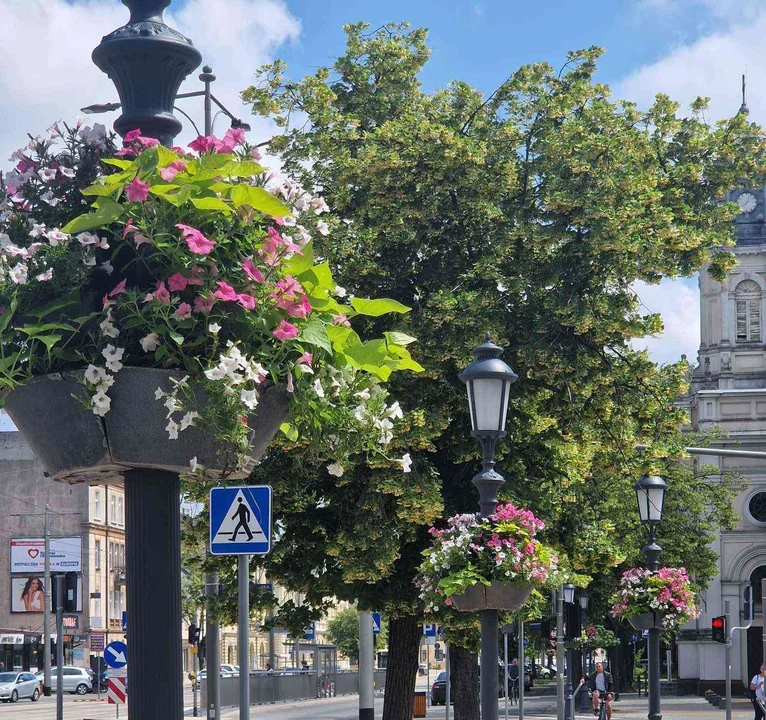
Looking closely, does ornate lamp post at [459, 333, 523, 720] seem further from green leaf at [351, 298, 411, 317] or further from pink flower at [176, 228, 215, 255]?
pink flower at [176, 228, 215, 255]

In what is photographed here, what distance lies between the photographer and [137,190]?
13.9 ft

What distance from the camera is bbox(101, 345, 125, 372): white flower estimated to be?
4.28 m

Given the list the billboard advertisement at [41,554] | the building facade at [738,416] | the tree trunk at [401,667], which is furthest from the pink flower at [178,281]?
the billboard advertisement at [41,554]

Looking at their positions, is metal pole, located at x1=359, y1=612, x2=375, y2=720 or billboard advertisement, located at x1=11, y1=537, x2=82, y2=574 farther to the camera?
billboard advertisement, located at x1=11, y1=537, x2=82, y2=574

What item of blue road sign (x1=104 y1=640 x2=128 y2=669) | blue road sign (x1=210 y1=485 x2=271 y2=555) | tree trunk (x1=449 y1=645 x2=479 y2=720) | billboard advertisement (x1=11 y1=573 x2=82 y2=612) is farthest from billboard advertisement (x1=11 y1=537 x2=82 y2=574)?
blue road sign (x1=210 y1=485 x2=271 y2=555)

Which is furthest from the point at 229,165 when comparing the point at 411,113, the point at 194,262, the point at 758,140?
the point at 758,140

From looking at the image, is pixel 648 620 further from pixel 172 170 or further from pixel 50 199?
pixel 172 170

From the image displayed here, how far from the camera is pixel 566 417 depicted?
21656mm

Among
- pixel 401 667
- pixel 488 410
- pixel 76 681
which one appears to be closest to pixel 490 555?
pixel 488 410

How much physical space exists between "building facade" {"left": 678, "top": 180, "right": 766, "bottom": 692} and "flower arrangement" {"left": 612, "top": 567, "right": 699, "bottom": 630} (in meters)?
40.4

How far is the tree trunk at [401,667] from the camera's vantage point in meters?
22.1

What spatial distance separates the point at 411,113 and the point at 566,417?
5.37m

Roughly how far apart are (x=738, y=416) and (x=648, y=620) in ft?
144

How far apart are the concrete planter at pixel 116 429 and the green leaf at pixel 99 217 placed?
0.46m
